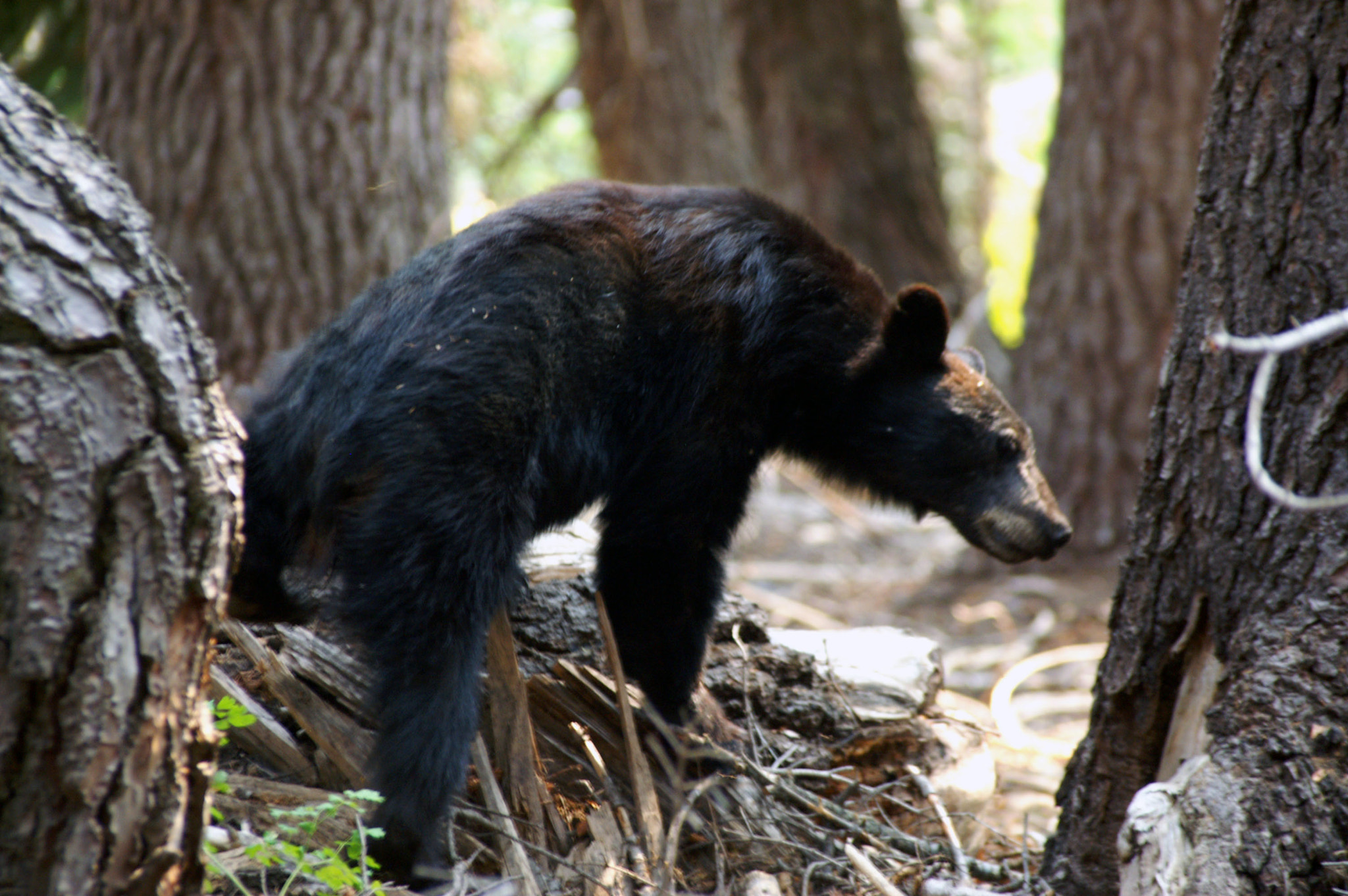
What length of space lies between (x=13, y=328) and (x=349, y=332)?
65.1 inches

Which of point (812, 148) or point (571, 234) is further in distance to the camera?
point (812, 148)

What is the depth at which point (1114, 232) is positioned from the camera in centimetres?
748

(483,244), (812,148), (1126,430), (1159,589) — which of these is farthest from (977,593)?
(812,148)

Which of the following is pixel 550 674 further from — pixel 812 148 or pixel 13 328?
pixel 812 148

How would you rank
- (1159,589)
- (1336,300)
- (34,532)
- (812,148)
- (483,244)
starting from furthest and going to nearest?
(812,148)
(483,244)
(1159,589)
(1336,300)
(34,532)

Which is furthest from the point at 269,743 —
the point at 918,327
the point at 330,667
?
the point at 918,327

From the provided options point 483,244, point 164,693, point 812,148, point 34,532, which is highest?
point 812,148

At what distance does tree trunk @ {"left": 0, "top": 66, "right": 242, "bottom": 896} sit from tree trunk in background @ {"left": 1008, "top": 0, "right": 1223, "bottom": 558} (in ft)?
21.9

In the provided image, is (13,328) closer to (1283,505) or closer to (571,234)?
(571,234)

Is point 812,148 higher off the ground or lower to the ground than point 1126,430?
higher

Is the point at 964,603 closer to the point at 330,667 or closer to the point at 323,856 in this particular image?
the point at 330,667

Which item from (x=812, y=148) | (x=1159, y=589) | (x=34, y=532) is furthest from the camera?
(x=812, y=148)

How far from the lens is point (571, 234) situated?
11.1 feet

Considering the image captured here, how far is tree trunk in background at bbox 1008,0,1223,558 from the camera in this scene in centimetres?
733
